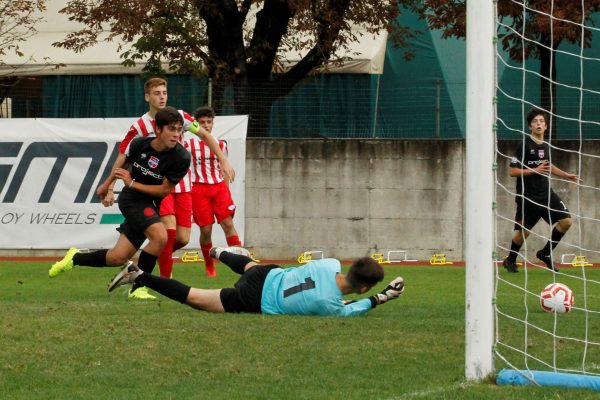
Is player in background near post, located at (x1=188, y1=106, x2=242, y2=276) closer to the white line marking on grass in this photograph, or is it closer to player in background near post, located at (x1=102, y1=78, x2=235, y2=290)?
player in background near post, located at (x1=102, y1=78, x2=235, y2=290)

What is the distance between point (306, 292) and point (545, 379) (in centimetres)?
291

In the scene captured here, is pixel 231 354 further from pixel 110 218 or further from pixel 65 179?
pixel 65 179

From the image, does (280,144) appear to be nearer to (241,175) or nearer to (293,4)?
(241,175)

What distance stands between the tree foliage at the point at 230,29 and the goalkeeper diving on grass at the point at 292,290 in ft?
41.0

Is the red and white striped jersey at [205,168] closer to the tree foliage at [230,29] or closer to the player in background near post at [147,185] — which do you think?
the player in background near post at [147,185]

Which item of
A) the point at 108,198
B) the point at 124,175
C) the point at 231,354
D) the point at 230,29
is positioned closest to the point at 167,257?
the point at 108,198

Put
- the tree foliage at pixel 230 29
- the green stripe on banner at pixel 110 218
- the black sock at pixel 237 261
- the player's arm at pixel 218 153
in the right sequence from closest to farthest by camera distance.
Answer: the black sock at pixel 237 261 → the player's arm at pixel 218 153 → the green stripe on banner at pixel 110 218 → the tree foliage at pixel 230 29

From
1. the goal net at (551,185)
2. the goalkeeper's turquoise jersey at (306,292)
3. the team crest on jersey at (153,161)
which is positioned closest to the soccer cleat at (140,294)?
the team crest on jersey at (153,161)

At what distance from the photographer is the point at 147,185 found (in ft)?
36.6

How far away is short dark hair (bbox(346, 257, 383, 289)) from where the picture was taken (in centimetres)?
903

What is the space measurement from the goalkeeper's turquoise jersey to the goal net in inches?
52.4

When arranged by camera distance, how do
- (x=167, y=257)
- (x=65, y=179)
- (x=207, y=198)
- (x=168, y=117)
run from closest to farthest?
(x=168, y=117) < (x=167, y=257) < (x=207, y=198) < (x=65, y=179)

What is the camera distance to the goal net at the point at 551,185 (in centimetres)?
838

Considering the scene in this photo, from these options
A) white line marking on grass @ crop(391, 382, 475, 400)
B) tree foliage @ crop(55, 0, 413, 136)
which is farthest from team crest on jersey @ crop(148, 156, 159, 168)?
tree foliage @ crop(55, 0, 413, 136)
